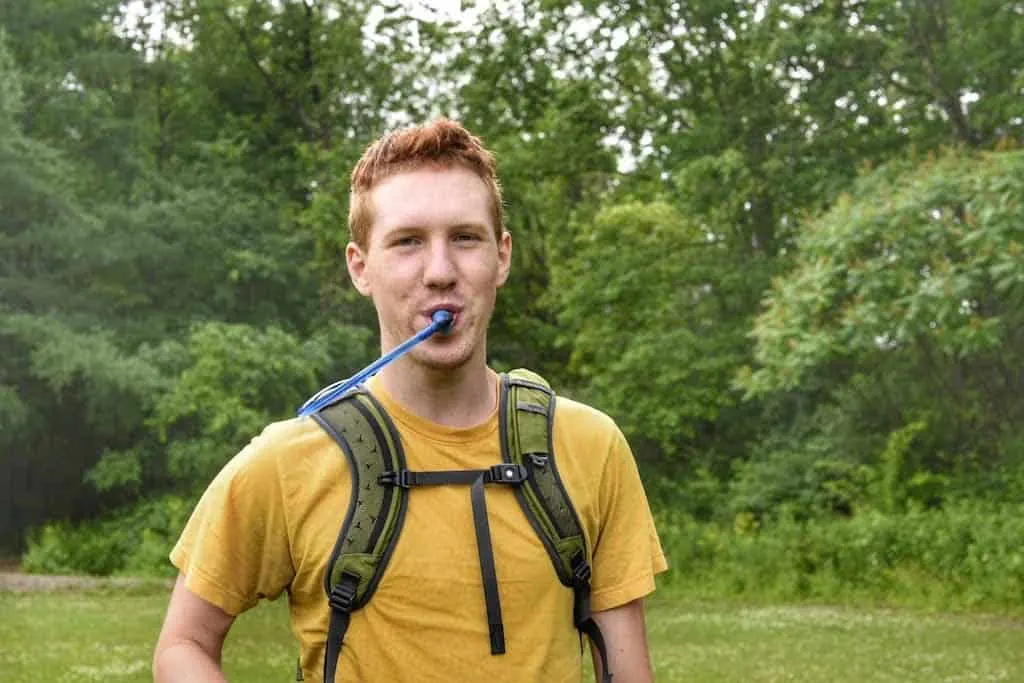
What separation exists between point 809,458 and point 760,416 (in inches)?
104

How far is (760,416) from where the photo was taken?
81.3ft

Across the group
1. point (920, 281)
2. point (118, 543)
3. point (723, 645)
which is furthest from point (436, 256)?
point (118, 543)

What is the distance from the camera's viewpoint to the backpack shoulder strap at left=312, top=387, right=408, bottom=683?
207cm

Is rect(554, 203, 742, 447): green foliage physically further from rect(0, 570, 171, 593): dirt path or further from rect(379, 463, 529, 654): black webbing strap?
rect(379, 463, 529, 654): black webbing strap

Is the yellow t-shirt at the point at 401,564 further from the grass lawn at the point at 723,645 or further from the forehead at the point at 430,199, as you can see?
the grass lawn at the point at 723,645

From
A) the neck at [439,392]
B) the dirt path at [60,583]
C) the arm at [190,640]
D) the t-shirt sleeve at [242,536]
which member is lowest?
the dirt path at [60,583]

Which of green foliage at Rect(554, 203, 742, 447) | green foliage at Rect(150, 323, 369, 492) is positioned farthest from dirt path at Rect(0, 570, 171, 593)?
green foliage at Rect(554, 203, 742, 447)

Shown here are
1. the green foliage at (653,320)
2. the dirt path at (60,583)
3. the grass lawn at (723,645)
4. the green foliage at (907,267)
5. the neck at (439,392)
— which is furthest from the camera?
the green foliage at (653,320)

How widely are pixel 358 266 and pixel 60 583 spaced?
21.6 metres

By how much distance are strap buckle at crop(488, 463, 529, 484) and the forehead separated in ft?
1.04

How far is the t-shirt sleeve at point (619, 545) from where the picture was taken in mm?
2260

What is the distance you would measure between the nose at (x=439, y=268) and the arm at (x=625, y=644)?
511 mm

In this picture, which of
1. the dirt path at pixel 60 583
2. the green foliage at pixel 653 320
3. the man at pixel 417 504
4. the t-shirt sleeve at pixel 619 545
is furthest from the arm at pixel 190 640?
the green foliage at pixel 653 320

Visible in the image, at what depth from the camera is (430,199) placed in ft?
7.04
